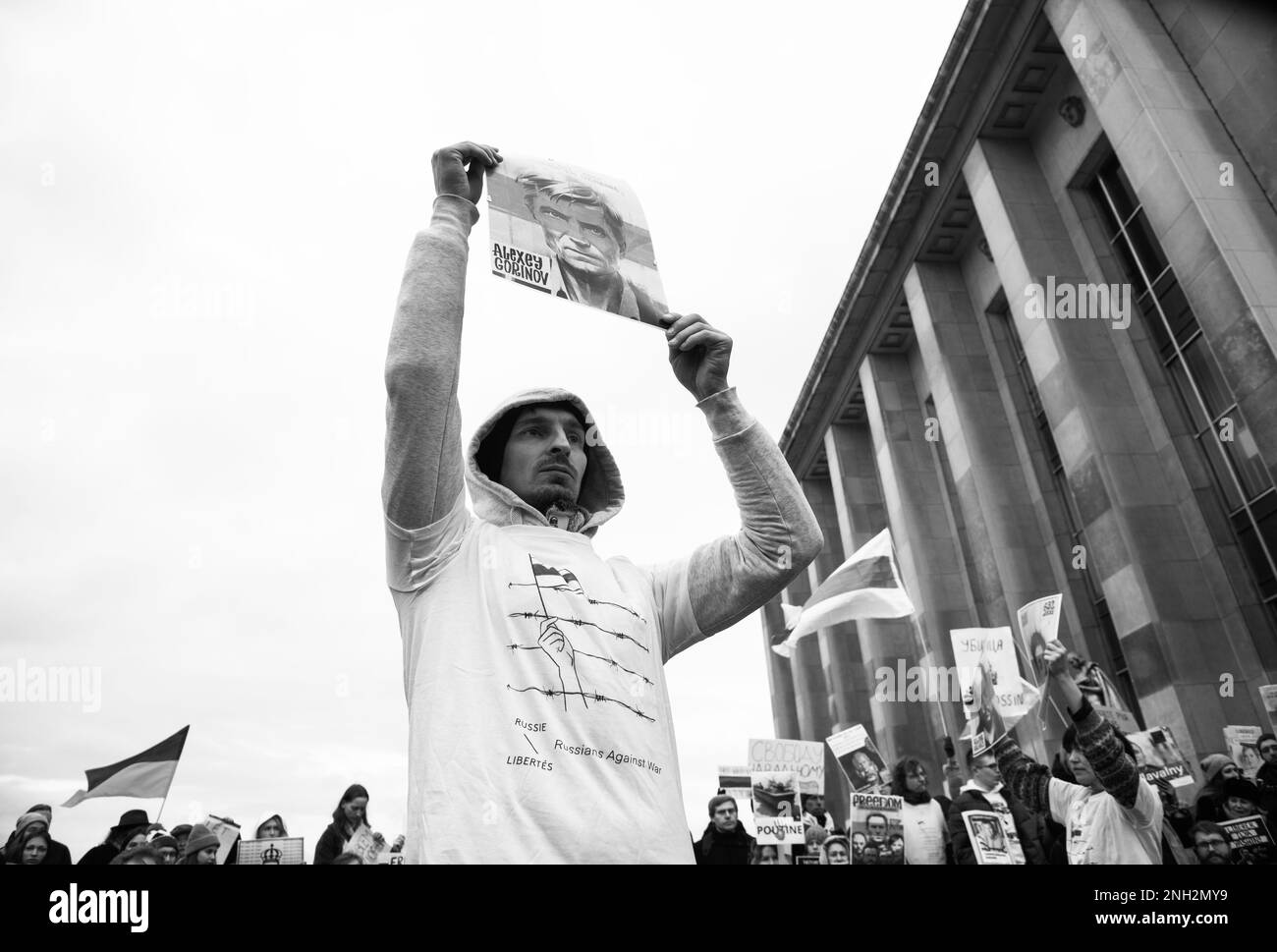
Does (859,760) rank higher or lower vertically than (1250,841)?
higher

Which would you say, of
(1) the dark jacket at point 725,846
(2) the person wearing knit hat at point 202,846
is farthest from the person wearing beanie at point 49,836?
(1) the dark jacket at point 725,846

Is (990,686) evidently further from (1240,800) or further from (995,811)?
(1240,800)

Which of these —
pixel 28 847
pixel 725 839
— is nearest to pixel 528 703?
pixel 725 839

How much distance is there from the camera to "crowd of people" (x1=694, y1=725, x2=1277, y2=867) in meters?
6.28

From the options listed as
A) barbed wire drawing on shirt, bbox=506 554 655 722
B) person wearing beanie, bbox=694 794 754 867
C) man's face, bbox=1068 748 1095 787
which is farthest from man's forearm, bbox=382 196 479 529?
person wearing beanie, bbox=694 794 754 867

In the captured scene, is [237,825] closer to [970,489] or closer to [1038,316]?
[1038,316]

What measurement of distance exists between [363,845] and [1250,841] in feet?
27.9

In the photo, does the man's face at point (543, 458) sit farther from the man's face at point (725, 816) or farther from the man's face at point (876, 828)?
the man's face at point (876, 828)

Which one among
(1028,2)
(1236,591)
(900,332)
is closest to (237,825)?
(1236,591)

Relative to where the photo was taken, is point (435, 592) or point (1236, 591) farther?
point (1236, 591)

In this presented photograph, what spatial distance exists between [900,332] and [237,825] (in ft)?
88.7

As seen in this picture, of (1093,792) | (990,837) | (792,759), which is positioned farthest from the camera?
(792,759)

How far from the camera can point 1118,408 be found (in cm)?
1795

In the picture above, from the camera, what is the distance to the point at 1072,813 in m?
7.08
